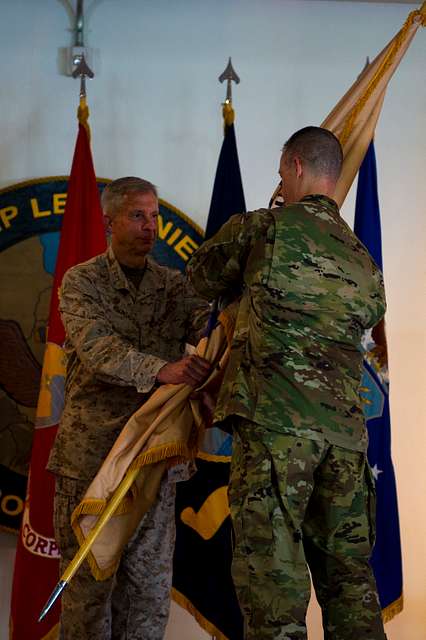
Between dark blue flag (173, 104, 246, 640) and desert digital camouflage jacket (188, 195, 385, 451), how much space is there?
1.01 meters

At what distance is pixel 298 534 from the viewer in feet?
6.39

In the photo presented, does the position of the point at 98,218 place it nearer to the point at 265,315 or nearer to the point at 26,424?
the point at 26,424

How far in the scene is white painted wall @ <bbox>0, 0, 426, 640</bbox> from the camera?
134 inches

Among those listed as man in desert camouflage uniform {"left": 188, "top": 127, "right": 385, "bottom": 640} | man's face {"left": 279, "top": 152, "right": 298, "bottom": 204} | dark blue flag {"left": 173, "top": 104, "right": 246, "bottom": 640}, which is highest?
man's face {"left": 279, "top": 152, "right": 298, "bottom": 204}

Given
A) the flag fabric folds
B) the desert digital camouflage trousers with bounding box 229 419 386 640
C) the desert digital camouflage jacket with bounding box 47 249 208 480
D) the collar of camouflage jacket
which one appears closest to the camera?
the desert digital camouflage trousers with bounding box 229 419 386 640

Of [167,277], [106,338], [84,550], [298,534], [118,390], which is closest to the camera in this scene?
[298,534]

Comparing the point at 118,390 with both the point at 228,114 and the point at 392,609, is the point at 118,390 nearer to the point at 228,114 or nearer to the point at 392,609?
the point at 228,114

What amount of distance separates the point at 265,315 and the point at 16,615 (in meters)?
1.63

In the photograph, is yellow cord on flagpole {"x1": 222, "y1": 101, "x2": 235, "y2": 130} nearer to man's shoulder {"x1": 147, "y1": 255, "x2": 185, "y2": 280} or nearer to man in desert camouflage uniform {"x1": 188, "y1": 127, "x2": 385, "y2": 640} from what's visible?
man's shoulder {"x1": 147, "y1": 255, "x2": 185, "y2": 280}

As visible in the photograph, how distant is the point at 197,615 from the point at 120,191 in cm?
149

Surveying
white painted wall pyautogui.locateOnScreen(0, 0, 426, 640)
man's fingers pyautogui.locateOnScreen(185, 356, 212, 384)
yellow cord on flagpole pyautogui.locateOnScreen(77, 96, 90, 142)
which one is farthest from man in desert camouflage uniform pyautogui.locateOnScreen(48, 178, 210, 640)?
white painted wall pyautogui.locateOnScreen(0, 0, 426, 640)

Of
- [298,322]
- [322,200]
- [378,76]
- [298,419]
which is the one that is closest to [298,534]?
[298,419]

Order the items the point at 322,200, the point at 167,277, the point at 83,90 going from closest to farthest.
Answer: the point at 322,200 → the point at 167,277 → the point at 83,90

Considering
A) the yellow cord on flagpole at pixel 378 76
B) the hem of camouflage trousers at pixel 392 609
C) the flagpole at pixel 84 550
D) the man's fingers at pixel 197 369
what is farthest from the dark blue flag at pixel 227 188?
the hem of camouflage trousers at pixel 392 609
